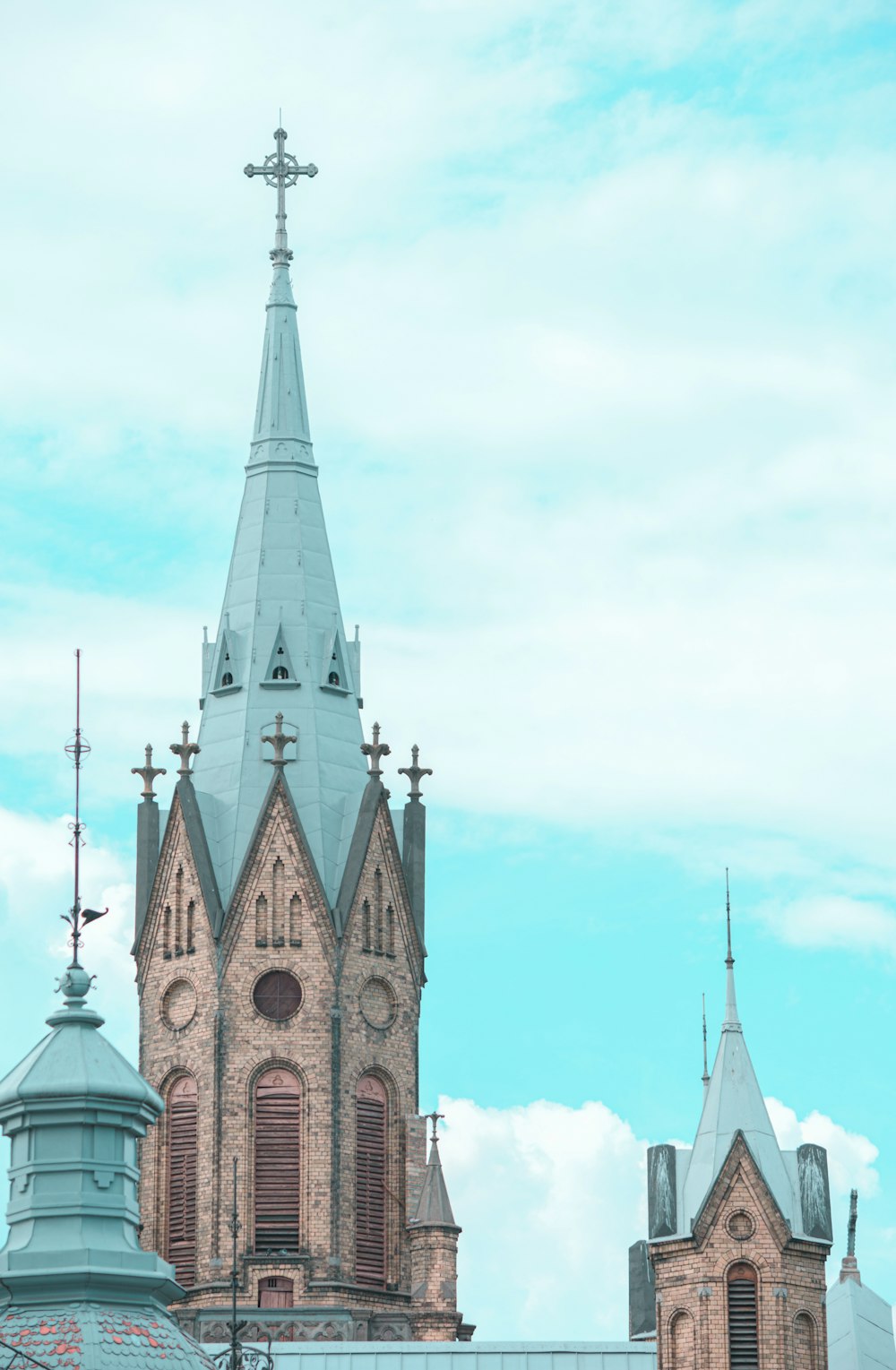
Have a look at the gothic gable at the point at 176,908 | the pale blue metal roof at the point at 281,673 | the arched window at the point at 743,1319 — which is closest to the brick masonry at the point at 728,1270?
the arched window at the point at 743,1319

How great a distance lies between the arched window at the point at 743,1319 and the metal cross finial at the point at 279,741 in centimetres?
2043

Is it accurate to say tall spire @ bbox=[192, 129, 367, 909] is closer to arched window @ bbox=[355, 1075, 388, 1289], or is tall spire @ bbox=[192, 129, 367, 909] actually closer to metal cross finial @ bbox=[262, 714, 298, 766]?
metal cross finial @ bbox=[262, 714, 298, 766]

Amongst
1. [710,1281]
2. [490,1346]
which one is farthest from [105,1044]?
[490,1346]

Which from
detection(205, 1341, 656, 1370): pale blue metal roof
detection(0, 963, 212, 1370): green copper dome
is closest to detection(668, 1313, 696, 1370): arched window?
detection(205, 1341, 656, 1370): pale blue metal roof

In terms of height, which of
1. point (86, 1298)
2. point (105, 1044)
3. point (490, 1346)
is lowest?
point (86, 1298)

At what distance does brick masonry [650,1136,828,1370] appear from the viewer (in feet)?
258

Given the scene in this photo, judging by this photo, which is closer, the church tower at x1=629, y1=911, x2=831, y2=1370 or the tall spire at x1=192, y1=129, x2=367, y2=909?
the church tower at x1=629, y1=911, x2=831, y2=1370

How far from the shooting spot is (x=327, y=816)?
93.9m

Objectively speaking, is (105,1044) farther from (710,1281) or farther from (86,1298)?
(710,1281)

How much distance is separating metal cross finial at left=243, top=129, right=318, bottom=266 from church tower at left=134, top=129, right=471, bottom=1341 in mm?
9947

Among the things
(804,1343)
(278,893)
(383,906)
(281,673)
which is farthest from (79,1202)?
(281,673)

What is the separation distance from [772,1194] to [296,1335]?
1546 cm

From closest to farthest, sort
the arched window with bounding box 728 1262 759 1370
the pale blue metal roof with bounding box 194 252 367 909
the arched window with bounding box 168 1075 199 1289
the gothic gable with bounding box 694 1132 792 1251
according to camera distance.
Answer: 1. the arched window with bounding box 728 1262 759 1370
2. the gothic gable with bounding box 694 1132 792 1251
3. the arched window with bounding box 168 1075 199 1289
4. the pale blue metal roof with bounding box 194 252 367 909

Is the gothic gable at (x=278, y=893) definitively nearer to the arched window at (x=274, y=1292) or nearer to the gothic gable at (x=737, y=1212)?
the arched window at (x=274, y=1292)
